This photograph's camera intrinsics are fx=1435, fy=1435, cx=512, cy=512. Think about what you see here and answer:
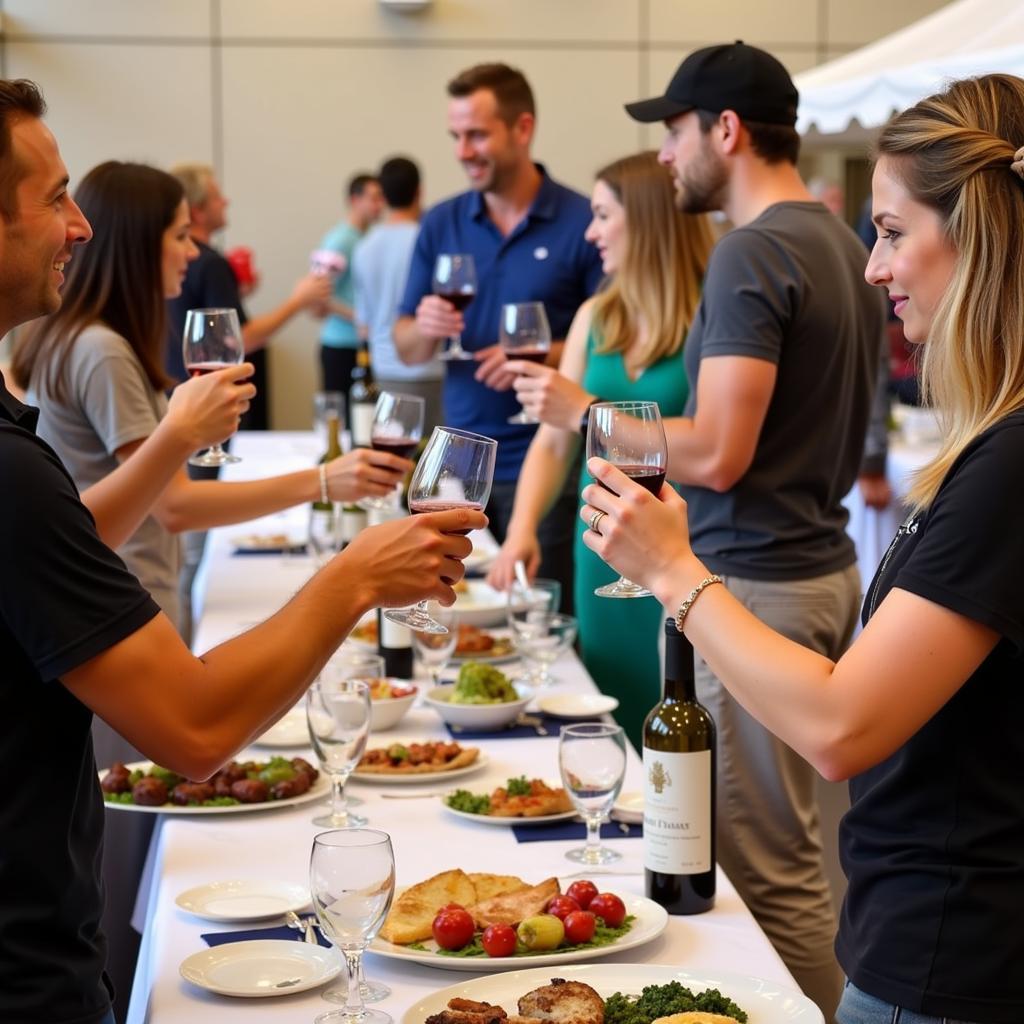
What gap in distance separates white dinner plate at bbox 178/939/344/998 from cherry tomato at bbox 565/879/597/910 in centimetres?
26

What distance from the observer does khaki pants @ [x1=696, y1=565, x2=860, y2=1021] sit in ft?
8.16

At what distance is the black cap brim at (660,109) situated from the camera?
104 inches

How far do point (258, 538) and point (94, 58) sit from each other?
5960mm

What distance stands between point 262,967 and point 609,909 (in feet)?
1.21

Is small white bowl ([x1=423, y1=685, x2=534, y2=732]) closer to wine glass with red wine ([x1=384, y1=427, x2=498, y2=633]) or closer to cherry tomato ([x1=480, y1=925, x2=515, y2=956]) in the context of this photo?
wine glass with red wine ([x1=384, y1=427, x2=498, y2=633])

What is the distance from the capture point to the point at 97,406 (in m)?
2.77

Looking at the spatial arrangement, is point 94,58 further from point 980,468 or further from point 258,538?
point 980,468

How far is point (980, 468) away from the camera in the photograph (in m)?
1.26

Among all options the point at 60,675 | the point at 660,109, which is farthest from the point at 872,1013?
the point at 660,109

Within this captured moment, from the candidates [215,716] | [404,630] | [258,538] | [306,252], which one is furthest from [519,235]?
[306,252]

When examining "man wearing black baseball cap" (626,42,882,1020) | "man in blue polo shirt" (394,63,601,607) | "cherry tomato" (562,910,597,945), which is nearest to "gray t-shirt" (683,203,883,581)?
"man wearing black baseball cap" (626,42,882,1020)

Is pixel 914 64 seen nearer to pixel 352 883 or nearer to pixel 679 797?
pixel 679 797

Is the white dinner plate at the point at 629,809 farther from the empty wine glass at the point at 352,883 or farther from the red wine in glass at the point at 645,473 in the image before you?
the empty wine glass at the point at 352,883

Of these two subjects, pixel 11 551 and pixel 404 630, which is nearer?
pixel 11 551
